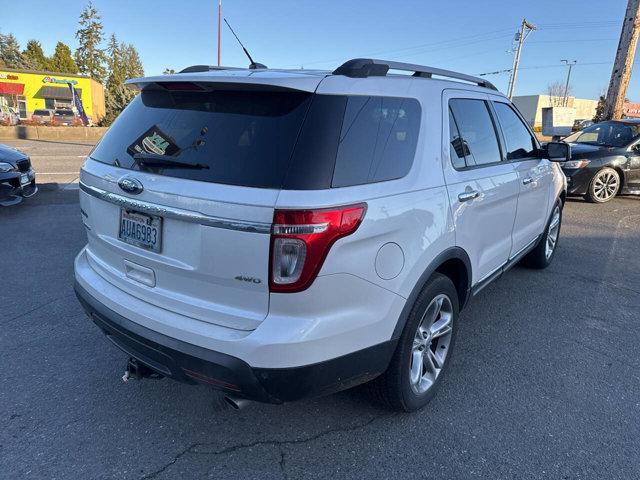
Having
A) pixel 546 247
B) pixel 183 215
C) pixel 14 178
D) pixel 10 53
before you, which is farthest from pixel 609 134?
pixel 10 53

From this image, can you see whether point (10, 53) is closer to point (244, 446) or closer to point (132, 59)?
point (132, 59)

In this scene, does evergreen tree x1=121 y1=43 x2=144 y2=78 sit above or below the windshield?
above

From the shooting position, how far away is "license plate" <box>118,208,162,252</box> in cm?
216

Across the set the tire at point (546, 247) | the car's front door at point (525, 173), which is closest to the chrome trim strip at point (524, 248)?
the car's front door at point (525, 173)

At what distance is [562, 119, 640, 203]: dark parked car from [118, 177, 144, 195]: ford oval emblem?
9.10m

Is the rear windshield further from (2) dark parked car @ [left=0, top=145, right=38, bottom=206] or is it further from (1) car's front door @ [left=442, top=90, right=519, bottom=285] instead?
(2) dark parked car @ [left=0, top=145, right=38, bottom=206]

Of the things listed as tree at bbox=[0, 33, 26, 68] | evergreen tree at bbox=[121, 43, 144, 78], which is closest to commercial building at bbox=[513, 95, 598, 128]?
evergreen tree at bbox=[121, 43, 144, 78]

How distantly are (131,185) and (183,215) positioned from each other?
38 centimetres

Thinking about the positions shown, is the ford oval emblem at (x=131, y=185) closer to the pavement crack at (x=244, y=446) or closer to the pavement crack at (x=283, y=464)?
the pavement crack at (x=244, y=446)

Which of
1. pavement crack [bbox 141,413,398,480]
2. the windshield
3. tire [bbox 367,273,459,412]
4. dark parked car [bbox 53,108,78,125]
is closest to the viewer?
pavement crack [bbox 141,413,398,480]

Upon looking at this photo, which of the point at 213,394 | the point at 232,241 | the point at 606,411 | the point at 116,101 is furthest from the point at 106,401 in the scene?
the point at 116,101

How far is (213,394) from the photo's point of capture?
288 cm

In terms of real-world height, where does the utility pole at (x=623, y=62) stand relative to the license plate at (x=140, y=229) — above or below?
above

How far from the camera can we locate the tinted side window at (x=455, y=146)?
276 centimetres
